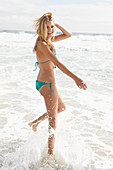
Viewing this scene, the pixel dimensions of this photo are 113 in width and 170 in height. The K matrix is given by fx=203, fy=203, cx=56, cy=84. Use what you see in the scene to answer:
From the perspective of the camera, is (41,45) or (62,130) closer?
(41,45)

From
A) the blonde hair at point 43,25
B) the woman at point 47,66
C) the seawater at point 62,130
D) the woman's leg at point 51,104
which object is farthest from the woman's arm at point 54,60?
the seawater at point 62,130

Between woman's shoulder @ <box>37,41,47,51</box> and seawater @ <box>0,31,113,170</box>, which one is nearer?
woman's shoulder @ <box>37,41,47,51</box>

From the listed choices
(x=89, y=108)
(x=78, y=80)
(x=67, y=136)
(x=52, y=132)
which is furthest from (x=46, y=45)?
(x=89, y=108)

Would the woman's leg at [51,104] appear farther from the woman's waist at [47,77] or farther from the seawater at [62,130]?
the seawater at [62,130]

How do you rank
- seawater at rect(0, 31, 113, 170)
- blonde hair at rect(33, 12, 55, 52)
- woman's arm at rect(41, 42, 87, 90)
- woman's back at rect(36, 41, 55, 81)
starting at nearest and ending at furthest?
1. woman's arm at rect(41, 42, 87, 90)
2. blonde hair at rect(33, 12, 55, 52)
3. woman's back at rect(36, 41, 55, 81)
4. seawater at rect(0, 31, 113, 170)

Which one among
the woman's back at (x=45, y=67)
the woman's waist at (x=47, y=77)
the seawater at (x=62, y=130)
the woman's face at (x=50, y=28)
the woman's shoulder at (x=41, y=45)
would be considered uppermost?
the woman's face at (x=50, y=28)

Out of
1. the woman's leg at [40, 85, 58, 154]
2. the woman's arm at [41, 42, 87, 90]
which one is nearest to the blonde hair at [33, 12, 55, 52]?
the woman's arm at [41, 42, 87, 90]

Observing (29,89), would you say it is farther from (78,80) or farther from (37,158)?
(78,80)

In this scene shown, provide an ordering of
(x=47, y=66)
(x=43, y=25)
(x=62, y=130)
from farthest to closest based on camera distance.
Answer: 1. (x=62, y=130)
2. (x=47, y=66)
3. (x=43, y=25)

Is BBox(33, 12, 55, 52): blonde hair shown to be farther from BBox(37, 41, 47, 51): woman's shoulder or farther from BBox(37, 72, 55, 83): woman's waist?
BBox(37, 72, 55, 83): woman's waist

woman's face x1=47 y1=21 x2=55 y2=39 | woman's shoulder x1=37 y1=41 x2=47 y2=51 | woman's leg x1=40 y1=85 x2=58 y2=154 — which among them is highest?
woman's face x1=47 y1=21 x2=55 y2=39

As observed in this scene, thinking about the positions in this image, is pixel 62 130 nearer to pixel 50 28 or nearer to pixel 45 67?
pixel 45 67

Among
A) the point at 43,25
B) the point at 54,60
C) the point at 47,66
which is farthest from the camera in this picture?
the point at 47,66

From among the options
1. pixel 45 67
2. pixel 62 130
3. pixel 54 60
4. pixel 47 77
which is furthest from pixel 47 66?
pixel 62 130
